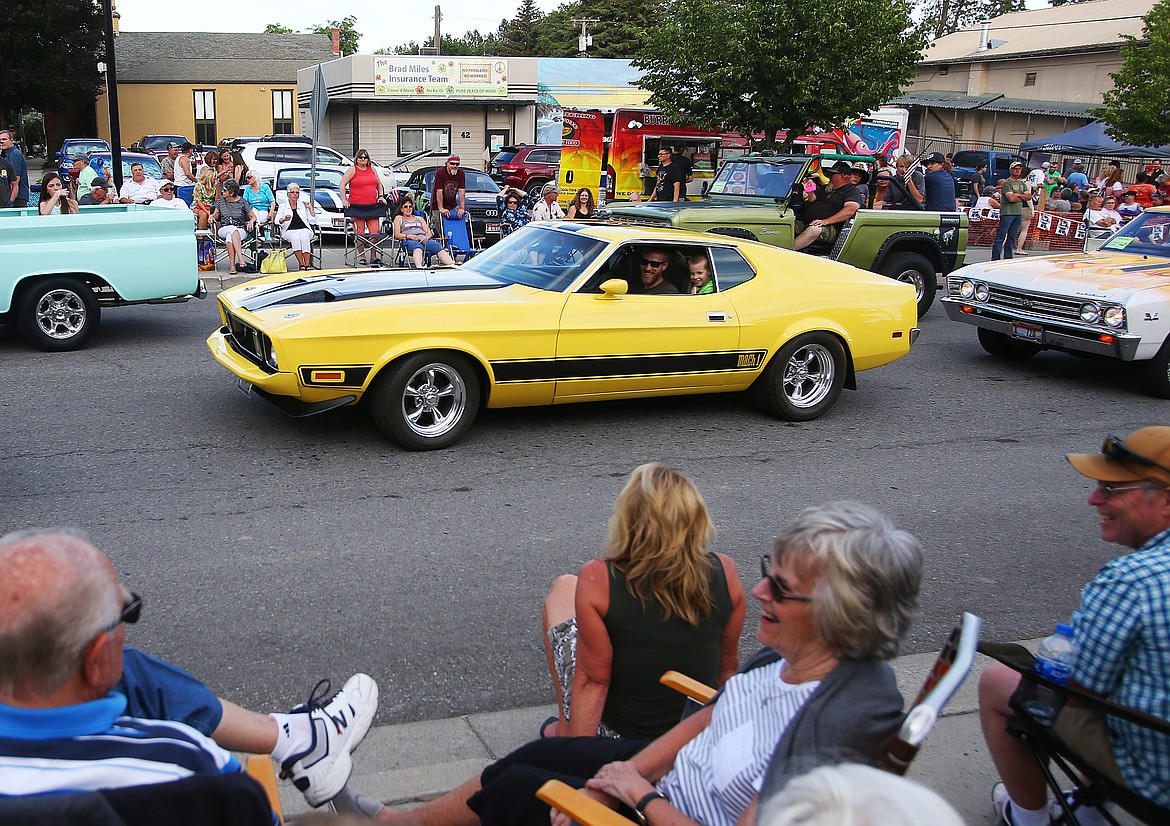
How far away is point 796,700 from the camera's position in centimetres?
238

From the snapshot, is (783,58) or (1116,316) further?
(783,58)

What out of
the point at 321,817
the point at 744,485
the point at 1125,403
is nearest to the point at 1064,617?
the point at 744,485

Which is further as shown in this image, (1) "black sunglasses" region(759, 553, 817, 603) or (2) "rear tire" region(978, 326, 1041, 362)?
(2) "rear tire" region(978, 326, 1041, 362)

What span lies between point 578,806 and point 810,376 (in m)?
6.06

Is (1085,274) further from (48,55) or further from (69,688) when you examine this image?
(48,55)

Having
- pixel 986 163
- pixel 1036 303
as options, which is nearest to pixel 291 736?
pixel 1036 303

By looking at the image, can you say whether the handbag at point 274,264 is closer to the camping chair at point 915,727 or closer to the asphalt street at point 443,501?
the asphalt street at point 443,501

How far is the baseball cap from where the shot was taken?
2.82 metres

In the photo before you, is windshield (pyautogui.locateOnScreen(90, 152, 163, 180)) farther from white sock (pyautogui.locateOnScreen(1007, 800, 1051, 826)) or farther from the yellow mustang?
white sock (pyautogui.locateOnScreen(1007, 800, 1051, 826))

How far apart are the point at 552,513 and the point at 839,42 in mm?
18219

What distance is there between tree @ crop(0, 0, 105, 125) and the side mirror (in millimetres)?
40001

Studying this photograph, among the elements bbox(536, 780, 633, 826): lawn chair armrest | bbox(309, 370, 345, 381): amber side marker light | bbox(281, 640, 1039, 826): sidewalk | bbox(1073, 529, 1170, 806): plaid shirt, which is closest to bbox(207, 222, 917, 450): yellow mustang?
bbox(309, 370, 345, 381): amber side marker light

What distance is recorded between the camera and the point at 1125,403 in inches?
353

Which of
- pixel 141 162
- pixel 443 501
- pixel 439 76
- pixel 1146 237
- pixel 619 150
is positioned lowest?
pixel 443 501
